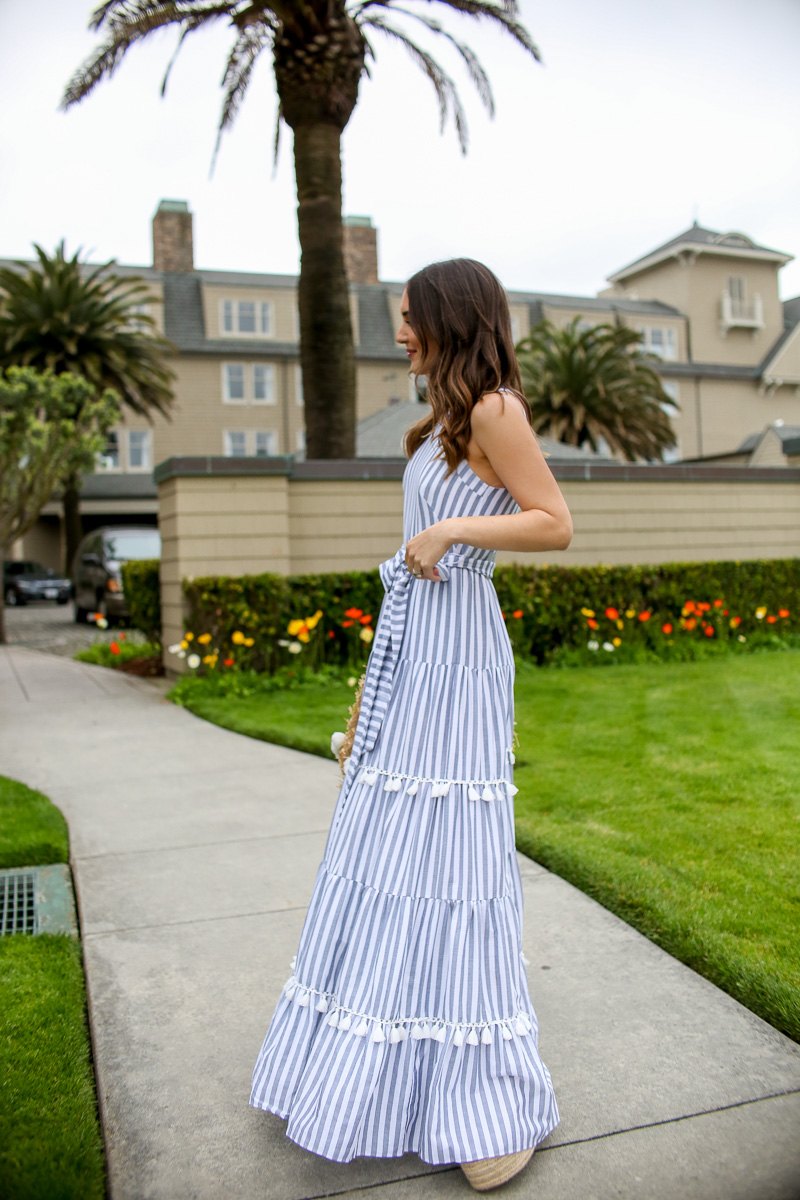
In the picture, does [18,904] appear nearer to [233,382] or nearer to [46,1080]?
[46,1080]

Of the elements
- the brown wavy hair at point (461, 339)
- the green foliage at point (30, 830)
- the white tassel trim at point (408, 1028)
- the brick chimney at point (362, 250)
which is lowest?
the green foliage at point (30, 830)

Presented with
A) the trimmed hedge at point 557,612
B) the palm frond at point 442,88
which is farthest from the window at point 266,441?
the trimmed hedge at point 557,612

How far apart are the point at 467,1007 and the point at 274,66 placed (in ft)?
31.0

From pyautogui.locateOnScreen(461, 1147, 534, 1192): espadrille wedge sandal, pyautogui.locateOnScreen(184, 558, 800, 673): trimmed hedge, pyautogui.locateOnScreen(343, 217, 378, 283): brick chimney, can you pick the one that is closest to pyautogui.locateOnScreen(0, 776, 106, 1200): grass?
pyautogui.locateOnScreen(461, 1147, 534, 1192): espadrille wedge sandal

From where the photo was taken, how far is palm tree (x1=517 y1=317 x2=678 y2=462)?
26.2 m

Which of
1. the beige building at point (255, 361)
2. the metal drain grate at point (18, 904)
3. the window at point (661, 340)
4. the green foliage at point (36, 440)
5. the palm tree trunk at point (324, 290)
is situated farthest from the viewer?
the window at point (661, 340)

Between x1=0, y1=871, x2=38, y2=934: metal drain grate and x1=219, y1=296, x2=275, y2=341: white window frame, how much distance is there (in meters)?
31.0

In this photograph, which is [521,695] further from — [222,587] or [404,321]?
[404,321]

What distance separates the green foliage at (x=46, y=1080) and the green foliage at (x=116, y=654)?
23.8 ft

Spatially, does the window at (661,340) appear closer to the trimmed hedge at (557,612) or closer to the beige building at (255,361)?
the beige building at (255,361)

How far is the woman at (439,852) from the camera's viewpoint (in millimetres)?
2006

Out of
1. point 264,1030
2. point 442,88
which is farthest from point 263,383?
point 264,1030

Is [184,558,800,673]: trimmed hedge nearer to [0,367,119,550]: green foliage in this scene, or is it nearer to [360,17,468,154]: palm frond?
[360,17,468,154]: palm frond

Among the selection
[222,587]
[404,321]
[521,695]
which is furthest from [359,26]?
[404,321]
